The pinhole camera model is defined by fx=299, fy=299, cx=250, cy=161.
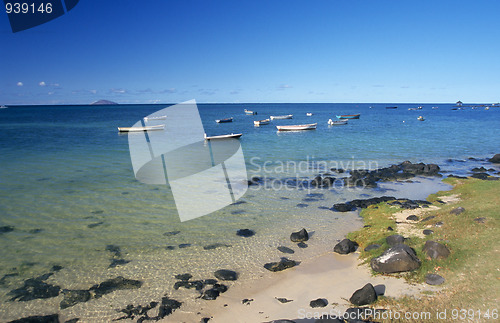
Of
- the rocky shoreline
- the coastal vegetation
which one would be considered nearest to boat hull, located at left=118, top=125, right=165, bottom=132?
the rocky shoreline

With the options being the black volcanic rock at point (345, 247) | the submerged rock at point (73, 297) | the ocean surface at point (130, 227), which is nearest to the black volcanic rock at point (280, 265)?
the ocean surface at point (130, 227)

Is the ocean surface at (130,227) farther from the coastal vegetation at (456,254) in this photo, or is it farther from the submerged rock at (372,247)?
the coastal vegetation at (456,254)

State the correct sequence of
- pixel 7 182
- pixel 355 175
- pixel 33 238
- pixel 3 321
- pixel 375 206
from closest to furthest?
pixel 3 321, pixel 33 238, pixel 375 206, pixel 7 182, pixel 355 175

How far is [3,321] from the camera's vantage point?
28.2ft

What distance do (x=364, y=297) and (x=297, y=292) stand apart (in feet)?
6.80

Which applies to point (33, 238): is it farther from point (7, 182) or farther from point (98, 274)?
point (7, 182)

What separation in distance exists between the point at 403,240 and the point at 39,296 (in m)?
12.7

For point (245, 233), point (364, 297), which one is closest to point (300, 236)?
point (245, 233)

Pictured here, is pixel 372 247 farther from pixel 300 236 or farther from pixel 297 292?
pixel 297 292

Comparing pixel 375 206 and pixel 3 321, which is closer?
pixel 3 321

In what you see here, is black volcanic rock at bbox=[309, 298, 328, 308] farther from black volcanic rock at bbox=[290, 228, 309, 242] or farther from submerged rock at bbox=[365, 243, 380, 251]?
black volcanic rock at bbox=[290, 228, 309, 242]

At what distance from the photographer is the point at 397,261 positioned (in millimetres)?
9555

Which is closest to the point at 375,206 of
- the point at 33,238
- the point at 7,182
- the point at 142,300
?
the point at 142,300

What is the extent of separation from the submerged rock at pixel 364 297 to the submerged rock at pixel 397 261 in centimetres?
157
